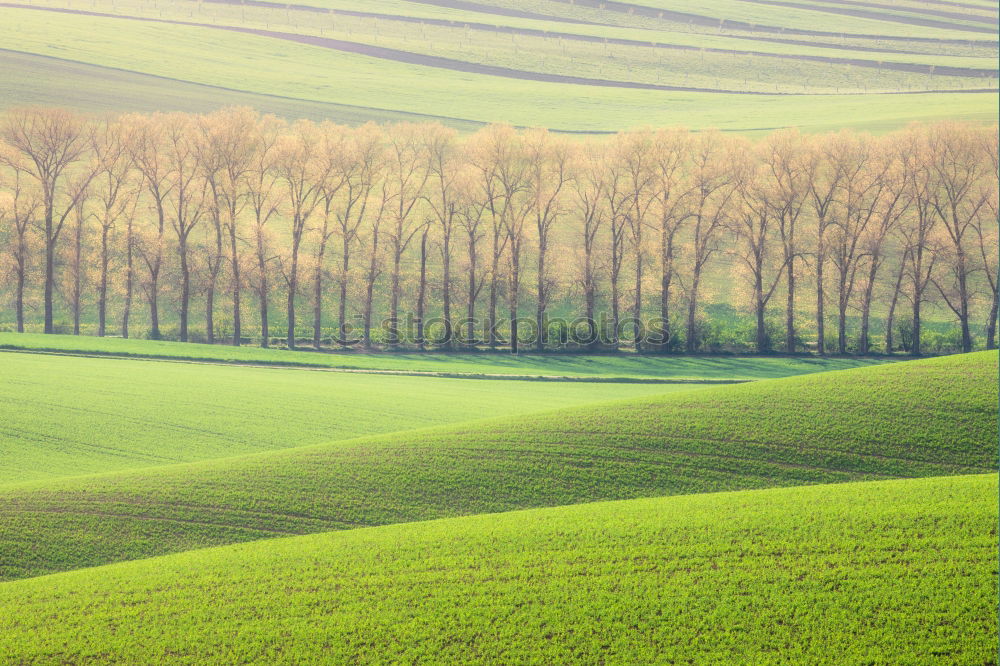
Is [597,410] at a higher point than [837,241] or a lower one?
lower

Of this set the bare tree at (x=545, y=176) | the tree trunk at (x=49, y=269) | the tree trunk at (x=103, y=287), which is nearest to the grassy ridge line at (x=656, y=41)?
the bare tree at (x=545, y=176)

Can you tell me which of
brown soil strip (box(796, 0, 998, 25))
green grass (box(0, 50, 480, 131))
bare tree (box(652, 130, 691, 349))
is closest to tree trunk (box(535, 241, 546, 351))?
bare tree (box(652, 130, 691, 349))

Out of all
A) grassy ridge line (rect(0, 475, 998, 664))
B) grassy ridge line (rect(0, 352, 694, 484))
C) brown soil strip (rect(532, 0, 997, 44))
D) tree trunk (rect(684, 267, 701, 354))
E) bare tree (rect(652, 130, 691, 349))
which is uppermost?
brown soil strip (rect(532, 0, 997, 44))

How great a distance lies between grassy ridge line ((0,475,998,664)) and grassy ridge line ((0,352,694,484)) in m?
10.7

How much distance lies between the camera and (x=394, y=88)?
124250 millimetres

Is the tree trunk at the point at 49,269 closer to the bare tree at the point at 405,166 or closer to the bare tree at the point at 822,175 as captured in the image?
the bare tree at the point at 405,166

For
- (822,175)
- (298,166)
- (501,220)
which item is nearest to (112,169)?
(298,166)

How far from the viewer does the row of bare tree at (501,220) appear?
A: 59188 mm

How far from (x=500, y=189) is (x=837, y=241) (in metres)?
28.0

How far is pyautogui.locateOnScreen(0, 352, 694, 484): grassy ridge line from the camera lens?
25.2m

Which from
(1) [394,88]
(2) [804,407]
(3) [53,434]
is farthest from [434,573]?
(1) [394,88]

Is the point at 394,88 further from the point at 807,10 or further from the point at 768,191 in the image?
the point at 807,10

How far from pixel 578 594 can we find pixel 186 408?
21650 mm

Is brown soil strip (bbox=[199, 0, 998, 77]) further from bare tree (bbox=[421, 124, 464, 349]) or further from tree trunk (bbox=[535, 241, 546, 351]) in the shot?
tree trunk (bbox=[535, 241, 546, 351])
